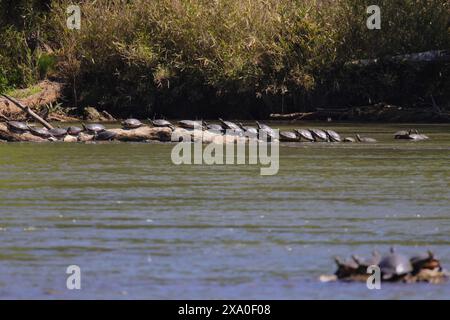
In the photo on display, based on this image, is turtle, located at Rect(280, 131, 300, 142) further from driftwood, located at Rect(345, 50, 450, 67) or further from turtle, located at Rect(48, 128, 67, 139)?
driftwood, located at Rect(345, 50, 450, 67)

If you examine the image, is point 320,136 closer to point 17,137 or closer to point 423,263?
point 17,137

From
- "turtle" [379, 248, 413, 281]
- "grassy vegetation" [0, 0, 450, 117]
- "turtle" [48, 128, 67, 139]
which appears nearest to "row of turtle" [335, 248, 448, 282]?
"turtle" [379, 248, 413, 281]

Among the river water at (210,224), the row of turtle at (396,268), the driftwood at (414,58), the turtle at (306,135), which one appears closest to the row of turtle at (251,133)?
the turtle at (306,135)

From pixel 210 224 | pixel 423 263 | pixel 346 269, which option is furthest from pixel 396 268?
pixel 210 224

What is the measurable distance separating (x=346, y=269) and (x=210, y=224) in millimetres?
3294

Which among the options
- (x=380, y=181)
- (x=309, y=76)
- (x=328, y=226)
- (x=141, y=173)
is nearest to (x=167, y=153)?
(x=141, y=173)

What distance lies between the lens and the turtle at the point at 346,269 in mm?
10617

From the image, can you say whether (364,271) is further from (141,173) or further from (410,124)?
(410,124)

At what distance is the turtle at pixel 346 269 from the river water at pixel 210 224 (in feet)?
0.51

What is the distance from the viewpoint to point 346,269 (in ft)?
35.0

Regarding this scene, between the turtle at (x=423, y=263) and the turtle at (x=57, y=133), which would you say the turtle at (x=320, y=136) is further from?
the turtle at (x=423, y=263)

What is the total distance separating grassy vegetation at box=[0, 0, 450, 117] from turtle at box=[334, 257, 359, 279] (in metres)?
26.4

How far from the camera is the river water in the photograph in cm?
1055
